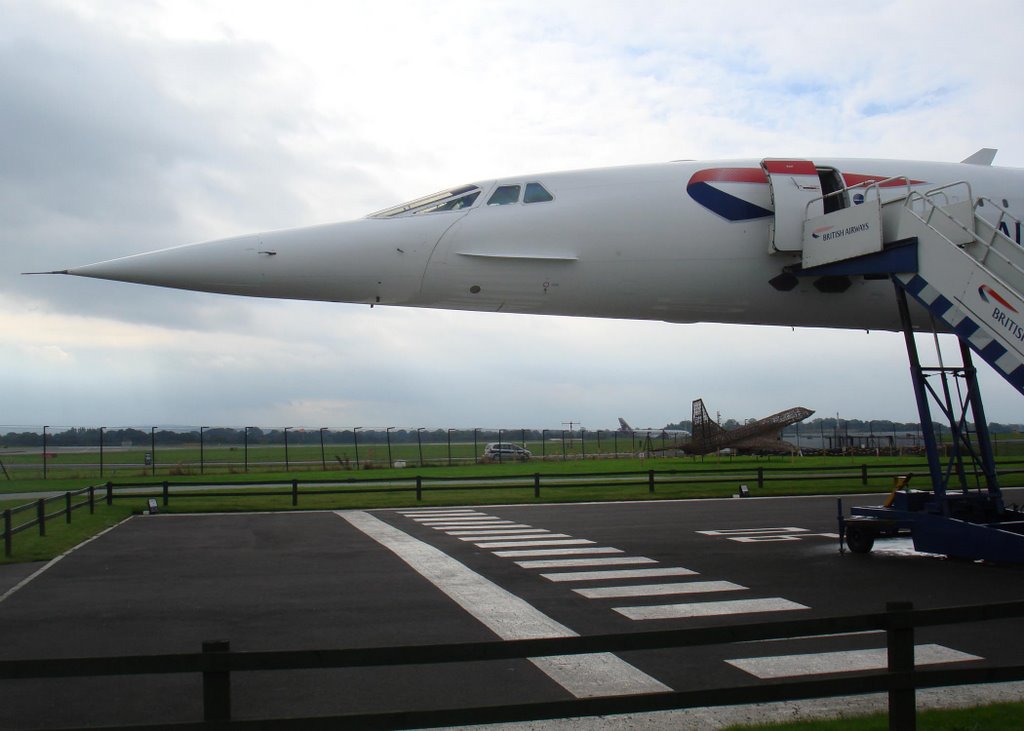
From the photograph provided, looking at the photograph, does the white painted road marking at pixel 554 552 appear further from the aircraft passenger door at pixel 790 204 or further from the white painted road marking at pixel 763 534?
the aircraft passenger door at pixel 790 204

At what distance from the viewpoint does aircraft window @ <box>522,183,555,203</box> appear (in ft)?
37.1

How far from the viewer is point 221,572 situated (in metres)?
12.1

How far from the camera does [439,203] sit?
11.1 meters

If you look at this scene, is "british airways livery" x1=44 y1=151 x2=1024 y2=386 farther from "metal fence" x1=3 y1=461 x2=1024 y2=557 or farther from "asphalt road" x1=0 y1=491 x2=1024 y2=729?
"metal fence" x1=3 y1=461 x2=1024 y2=557

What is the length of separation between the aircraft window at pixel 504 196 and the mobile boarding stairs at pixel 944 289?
3.86m

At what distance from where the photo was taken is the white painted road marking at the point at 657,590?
10047 millimetres

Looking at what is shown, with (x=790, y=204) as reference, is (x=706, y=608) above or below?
below

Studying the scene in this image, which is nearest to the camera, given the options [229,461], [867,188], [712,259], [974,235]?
[974,235]

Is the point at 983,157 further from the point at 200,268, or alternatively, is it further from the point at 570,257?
the point at 200,268

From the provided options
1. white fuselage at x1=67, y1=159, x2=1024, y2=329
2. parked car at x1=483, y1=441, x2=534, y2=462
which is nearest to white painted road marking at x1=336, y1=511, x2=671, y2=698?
white fuselage at x1=67, y1=159, x2=1024, y2=329

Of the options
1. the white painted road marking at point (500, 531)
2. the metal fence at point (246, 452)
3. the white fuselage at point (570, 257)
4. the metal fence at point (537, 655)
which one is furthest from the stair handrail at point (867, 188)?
the metal fence at point (246, 452)

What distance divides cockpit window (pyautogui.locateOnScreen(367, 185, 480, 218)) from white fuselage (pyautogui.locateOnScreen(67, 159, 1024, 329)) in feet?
0.10

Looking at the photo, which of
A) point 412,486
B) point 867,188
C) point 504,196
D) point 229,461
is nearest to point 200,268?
point 504,196

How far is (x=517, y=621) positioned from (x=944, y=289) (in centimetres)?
695
